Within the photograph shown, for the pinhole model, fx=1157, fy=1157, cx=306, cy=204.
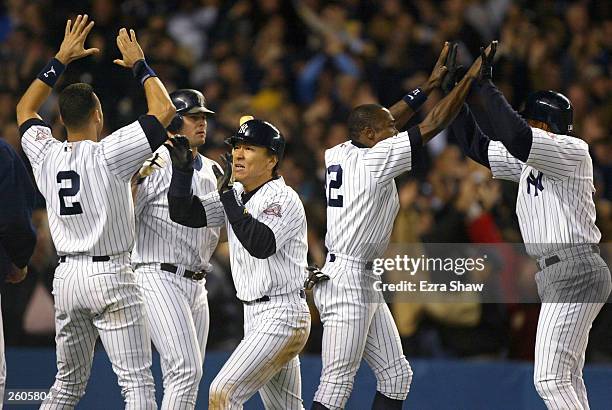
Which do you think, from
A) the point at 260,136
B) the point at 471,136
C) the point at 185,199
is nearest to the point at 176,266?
the point at 185,199

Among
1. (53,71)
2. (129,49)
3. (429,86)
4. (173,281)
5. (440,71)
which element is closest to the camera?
(129,49)

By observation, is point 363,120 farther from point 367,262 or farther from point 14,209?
point 14,209

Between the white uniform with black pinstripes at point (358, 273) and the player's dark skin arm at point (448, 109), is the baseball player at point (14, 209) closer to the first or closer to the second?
the white uniform with black pinstripes at point (358, 273)

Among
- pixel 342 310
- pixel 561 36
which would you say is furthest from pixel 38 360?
pixel 561 36

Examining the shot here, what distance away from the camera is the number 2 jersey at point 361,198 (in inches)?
219

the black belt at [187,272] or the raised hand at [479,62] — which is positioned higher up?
the raised hand at [479,62]

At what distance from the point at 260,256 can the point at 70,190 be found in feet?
2.95

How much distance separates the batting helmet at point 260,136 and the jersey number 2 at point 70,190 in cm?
73

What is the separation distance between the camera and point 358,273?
18.6 ft

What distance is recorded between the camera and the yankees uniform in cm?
530

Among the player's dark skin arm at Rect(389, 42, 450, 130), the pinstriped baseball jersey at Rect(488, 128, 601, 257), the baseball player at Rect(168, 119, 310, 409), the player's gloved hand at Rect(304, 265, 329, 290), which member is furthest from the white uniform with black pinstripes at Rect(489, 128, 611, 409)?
the baseball player at Rect(168, 119, 310, 409)

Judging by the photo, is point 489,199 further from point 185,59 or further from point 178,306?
point 185,59

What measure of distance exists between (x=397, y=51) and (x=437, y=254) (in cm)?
309

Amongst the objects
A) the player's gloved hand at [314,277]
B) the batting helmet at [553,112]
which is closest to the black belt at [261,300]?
the player's gloved hand at [314,277]
